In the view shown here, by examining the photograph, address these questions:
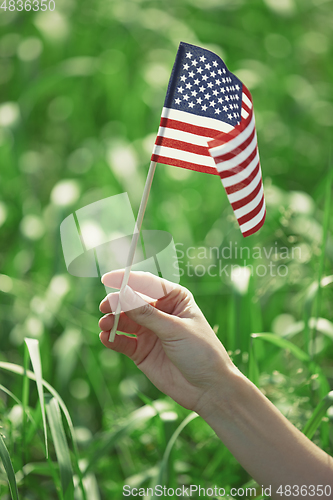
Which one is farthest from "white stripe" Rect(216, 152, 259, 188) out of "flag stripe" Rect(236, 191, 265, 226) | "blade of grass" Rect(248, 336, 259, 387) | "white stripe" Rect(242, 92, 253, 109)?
"blade of grass" Rect(248, 336, 259, 387)

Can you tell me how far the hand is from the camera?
1.10m

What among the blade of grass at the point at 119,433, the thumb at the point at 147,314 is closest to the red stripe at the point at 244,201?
the thumb at the point at 147,314

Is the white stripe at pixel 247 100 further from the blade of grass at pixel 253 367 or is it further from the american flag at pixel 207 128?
the blade of grass at pixel 253 367

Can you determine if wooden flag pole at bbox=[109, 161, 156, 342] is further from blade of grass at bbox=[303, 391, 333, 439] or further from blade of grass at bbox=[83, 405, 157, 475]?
blade of grass at bbox=[303, 391, 333, 439]

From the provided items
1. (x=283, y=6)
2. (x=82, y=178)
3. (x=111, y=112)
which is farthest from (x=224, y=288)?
(x=283, y=6)

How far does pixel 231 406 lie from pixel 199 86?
874mm

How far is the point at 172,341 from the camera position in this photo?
3.67 feet

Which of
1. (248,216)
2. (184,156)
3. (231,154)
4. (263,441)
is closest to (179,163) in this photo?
(184,156)

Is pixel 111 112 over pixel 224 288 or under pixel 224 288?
over

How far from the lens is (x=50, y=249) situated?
2375 mm

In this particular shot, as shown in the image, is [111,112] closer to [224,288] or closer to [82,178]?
[82,178]

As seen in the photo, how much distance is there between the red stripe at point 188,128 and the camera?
105 centimetres

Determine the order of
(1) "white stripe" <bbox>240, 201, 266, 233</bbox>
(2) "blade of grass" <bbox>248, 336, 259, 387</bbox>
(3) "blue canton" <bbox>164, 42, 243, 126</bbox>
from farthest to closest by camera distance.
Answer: (2) "blade of grass" <bbox>248, 336, 259, 387</bbox>, (1) "white stripe" <bbox>240, 201, 266, 233</bbox>, (3) "blue canton" <bbox>164, 42, 243, 126</bbox>

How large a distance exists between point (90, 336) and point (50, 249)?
2.03 ft
